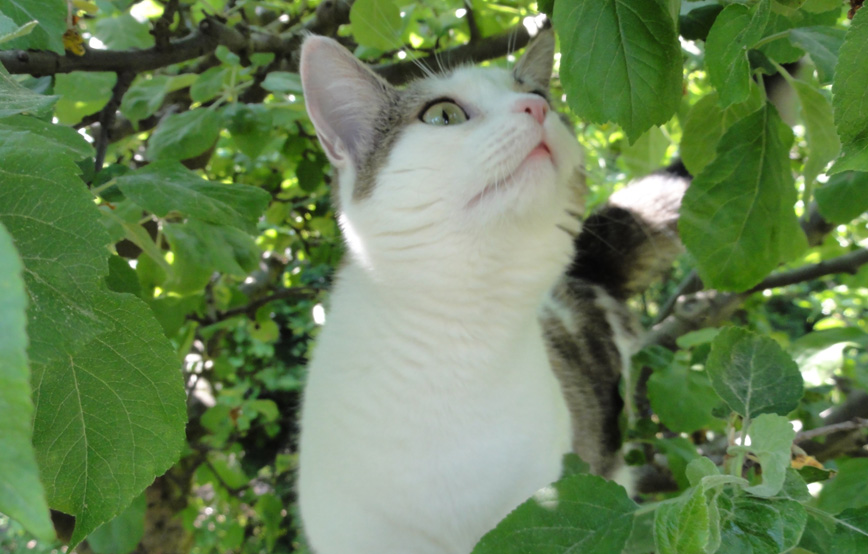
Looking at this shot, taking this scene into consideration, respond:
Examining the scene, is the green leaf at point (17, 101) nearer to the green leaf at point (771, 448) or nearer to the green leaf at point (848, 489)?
the green leaf at point (771, 448)

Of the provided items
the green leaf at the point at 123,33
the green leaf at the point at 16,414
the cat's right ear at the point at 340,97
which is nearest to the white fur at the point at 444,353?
the cat's right ear at the point at 340,97

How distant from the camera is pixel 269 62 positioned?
1429 millimetres

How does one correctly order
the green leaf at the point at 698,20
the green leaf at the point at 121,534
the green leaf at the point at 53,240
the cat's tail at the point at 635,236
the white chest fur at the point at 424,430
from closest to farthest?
the green leaf at the point at 53,240
the green leaf at the point at 698,20
the white chest fur at the point at 424,430
the green leaf at the point at 121,534
the cat's tail at the point at 635,236

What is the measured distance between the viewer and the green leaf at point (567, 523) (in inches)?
22.7

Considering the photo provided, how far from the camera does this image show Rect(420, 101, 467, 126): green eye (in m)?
1.20

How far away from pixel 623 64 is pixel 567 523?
1.39 ft

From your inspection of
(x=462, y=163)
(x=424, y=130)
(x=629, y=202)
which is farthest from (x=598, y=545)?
(x=629, y=202)

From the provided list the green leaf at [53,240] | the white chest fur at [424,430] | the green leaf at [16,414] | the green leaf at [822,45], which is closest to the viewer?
the green leaf at [16,414]

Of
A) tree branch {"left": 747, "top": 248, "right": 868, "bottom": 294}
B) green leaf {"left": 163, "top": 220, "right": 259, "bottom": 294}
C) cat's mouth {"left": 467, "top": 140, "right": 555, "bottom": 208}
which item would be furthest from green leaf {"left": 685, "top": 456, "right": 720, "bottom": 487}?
tree branch {"left": 747, "top": 248, "right": 868, "bottom": 294}

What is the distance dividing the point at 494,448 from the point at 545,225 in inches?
15.6

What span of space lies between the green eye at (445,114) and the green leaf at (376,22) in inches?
6.5

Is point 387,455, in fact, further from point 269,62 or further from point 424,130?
point 269,62

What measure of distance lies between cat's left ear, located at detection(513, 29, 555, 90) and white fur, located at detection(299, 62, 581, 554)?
18 centimetres

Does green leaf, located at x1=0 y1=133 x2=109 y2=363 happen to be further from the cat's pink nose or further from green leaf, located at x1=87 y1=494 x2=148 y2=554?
green leaf, located at x1=87 y1=494 x2=148 y2=554
